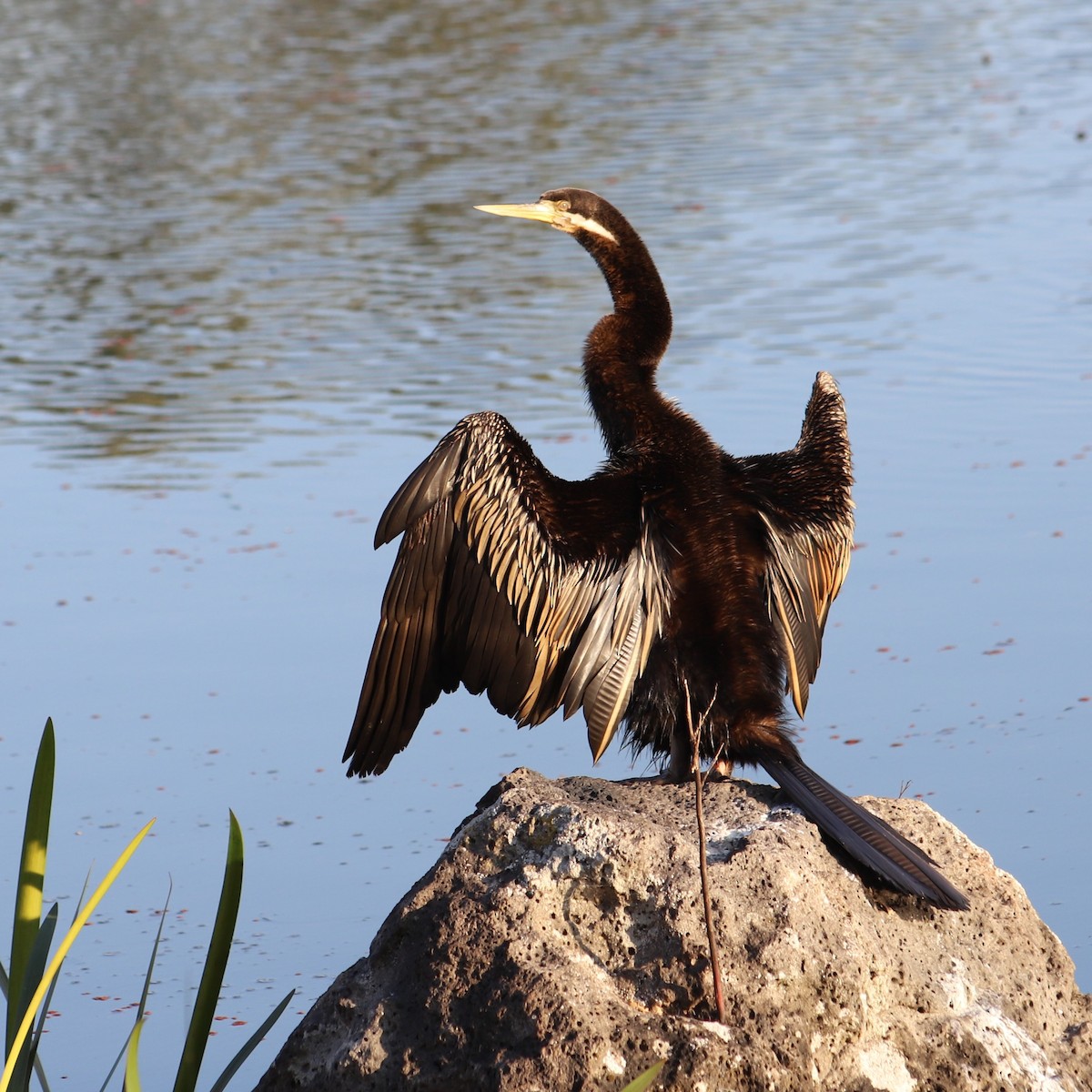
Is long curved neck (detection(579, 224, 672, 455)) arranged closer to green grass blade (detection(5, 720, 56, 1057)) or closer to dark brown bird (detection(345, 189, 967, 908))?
dark brown bird (detection(345, 189, 967, 908))

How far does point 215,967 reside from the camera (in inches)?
131

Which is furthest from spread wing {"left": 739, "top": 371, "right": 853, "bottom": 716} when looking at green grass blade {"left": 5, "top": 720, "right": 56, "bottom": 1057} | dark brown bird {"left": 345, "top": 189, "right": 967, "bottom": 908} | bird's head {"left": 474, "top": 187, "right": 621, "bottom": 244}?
green grass blade {"left": 5, "top": 720, "right": 56, "bottom": 1057}

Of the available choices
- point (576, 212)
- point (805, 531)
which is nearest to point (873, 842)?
point (805, 531)

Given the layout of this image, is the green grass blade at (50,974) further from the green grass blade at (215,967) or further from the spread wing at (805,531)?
the spread wing at (805,531)

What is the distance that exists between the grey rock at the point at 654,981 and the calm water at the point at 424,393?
719 mm

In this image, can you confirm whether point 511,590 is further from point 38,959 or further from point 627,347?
point 38,959

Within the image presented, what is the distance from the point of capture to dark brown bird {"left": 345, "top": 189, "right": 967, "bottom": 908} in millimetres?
4180

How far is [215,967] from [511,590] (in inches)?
46.6

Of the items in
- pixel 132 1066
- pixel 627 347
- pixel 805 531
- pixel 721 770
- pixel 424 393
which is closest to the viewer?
pixel 132 1066

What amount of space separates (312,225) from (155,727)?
752 cm

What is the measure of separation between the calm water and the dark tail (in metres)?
1.31

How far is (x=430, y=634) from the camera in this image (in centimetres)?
434

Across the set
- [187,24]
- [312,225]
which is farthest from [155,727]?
[187,24]

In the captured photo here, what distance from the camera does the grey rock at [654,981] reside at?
3.36 metres
